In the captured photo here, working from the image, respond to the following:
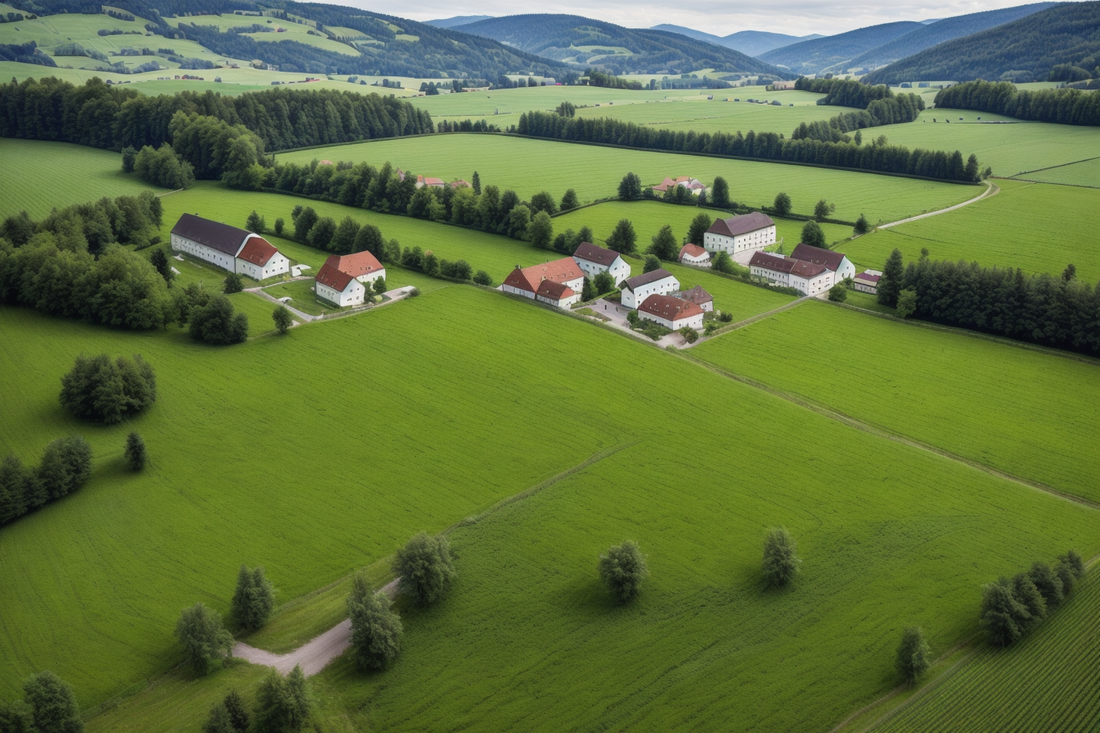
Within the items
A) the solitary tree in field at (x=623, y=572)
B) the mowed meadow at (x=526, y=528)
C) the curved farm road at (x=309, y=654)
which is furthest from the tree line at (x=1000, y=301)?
the curved farm road at (x=309, y=654)

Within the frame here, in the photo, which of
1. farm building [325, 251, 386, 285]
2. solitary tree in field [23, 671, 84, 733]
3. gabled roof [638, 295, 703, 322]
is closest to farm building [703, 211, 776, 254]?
gabled roof [638, 295, 703, 322]

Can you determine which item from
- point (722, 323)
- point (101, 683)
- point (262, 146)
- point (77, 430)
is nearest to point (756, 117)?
point (262, 146)

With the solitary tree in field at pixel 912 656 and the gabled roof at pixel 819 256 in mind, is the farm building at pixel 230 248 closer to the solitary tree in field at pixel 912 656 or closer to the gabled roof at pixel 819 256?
the gabled roof at pixel 819 256

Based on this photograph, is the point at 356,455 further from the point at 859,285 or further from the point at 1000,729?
the point at 859,285

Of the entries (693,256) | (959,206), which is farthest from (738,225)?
(959,206)

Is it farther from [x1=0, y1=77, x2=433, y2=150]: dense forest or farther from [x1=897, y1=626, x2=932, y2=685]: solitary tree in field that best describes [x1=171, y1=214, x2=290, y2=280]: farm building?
[x1=897, y1=626, x2=932, y2=685]: solitary tree in field

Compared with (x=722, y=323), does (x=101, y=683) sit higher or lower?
lower
